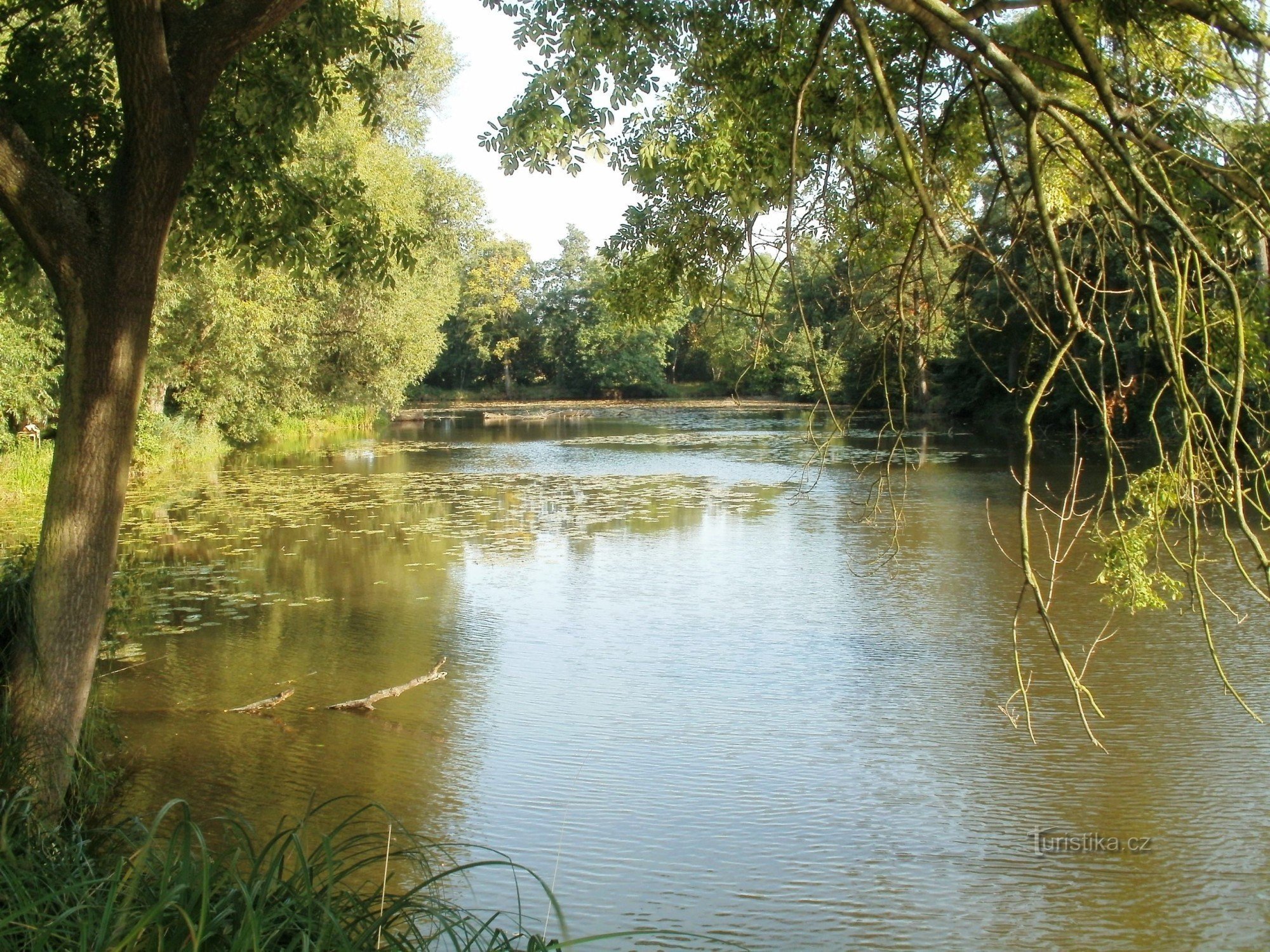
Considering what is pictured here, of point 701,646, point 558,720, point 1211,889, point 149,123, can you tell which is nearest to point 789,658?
point 701,646

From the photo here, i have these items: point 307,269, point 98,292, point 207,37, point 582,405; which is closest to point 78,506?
point 98,292

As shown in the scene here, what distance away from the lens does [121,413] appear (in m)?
4.36

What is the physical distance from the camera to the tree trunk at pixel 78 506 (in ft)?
14.0

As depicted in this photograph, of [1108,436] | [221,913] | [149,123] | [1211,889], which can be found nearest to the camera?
[221,913]

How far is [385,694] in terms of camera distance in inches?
298

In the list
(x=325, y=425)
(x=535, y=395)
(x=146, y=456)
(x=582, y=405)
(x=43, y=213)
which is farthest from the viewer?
(x=535, y=395)

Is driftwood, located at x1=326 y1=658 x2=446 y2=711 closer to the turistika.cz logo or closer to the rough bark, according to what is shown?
the rough bark

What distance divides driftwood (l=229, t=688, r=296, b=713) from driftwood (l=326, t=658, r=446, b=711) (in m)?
0.34

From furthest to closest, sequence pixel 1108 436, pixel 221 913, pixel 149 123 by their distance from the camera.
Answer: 1. pixel 149 123
2. pixel 1108 436
3. pixel 221 913

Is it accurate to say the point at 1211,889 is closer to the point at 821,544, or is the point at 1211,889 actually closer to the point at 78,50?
the point at 78,50

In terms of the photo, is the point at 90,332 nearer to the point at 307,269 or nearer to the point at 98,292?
the point at 98,292

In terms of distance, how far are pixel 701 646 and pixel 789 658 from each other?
0.73m

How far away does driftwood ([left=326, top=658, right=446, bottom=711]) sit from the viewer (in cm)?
732

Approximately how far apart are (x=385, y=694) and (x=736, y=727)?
7.46 ft
